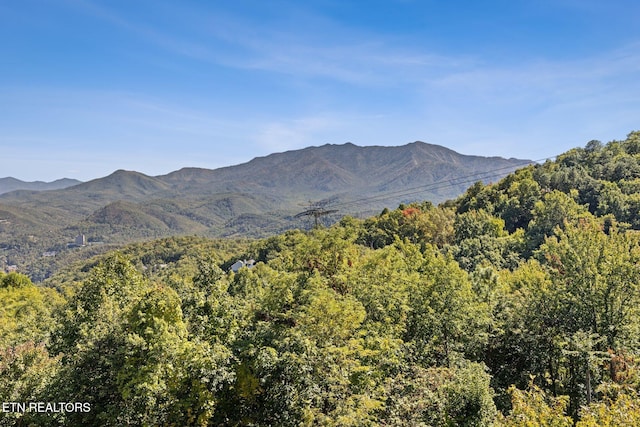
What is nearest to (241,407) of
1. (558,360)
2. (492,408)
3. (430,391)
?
(430,391)

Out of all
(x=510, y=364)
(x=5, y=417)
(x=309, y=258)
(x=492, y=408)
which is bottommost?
(x=510, y=364)

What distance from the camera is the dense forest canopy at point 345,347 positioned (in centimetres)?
1466

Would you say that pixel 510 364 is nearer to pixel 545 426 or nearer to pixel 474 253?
pixel 545 426

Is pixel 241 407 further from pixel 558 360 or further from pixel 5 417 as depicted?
pixel 558 360

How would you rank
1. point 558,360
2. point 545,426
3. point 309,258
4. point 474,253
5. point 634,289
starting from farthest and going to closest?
1. point 474,253
2. point 309,258
3. point 558,360
4. point 634,289
5. point 545,426

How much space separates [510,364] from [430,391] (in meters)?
9.60

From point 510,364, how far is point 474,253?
35.8m

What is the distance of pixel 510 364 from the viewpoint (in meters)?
24.5

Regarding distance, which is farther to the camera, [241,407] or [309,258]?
[309,258]

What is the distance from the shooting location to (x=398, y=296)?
24219 millimetres

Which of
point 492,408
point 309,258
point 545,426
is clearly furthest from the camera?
point 309,258

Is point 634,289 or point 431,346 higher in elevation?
point 634,289

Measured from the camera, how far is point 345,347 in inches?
674

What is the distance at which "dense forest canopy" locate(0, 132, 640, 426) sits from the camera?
14.7 meters
